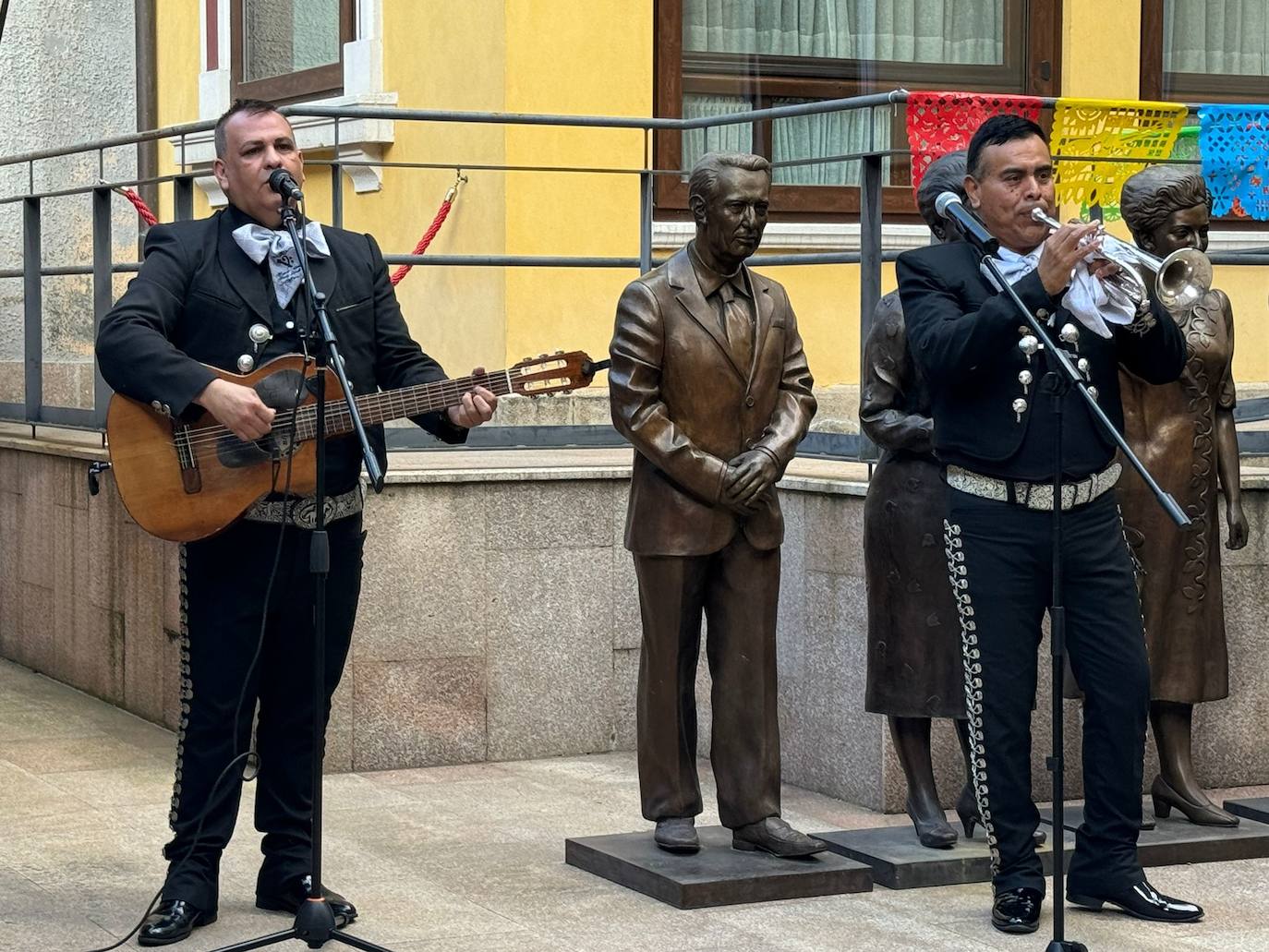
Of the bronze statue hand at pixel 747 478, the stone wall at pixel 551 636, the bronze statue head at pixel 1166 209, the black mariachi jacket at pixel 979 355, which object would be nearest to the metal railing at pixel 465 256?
the stone wall at pixel 551 636

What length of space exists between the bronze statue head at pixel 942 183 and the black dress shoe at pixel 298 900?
2547mm

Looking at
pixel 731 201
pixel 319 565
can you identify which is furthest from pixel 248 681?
pixel 731 201

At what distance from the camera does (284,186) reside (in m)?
5.61

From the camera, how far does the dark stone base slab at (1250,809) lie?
739 centimetres

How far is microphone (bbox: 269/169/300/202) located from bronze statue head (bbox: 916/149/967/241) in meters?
1.98

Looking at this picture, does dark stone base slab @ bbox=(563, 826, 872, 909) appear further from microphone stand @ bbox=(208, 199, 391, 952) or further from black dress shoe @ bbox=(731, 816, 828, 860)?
microphone stand @ bbox=(208, 199, 391, 952)

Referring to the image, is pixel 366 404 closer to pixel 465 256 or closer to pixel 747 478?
pixel 747 478

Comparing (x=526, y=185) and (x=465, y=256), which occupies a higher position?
(x=526, y=185)

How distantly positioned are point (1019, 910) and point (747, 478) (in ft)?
4.48

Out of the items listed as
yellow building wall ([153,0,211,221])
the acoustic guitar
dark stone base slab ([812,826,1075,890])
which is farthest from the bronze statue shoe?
yellow building wall ([153,0,211,221])

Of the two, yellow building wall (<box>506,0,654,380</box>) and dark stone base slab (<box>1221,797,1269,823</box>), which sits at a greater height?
yellow building wall (<box>506,0,654,380</box>)

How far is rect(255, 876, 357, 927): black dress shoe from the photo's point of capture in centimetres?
611

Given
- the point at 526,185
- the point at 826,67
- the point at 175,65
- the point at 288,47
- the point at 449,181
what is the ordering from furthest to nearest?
the point at 175,65, the point at 288,47, the point at 826,67, the point at 449,181, the point at 526,185

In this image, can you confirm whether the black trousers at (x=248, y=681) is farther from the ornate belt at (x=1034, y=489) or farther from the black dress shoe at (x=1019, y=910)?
the black dress shoe at (x=1019, y=910)
